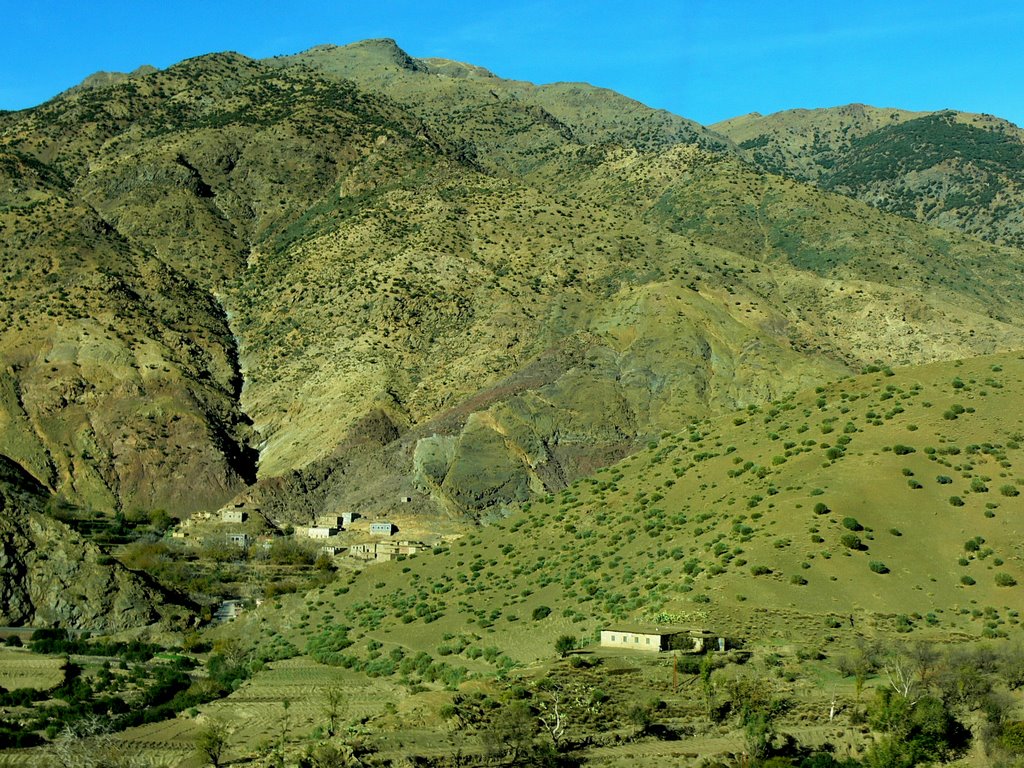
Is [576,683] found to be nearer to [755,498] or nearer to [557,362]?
[755,498]

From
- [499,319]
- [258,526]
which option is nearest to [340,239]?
[499,319]

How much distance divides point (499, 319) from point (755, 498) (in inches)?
2830

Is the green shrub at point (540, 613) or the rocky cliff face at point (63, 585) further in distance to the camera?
the rocky cliff face at point (63, 585)

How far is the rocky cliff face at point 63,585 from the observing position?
79.2m

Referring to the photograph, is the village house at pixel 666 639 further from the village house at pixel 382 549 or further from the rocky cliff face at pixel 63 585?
the village house at pixel 382 549

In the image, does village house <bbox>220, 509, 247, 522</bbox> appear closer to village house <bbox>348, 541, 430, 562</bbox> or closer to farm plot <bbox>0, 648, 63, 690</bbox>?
village house <bbox>348, 541, 430, 562</bbox>

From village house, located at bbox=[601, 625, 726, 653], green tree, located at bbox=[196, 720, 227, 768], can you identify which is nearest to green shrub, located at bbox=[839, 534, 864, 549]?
village house, located at bbox=[601, 625, 726, 653]

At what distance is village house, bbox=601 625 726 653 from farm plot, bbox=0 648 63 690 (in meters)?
28.9

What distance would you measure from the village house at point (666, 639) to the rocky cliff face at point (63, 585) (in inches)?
1477

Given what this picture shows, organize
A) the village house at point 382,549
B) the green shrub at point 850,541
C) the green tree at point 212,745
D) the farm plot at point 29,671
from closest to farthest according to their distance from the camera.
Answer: the green tree at point 212,745, the green shrub at point 850,541, the farm plot at point 29,671, the village house at point 382,549

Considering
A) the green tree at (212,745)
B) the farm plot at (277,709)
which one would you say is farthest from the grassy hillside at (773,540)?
the green tree at (212,745)

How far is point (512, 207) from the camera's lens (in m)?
155

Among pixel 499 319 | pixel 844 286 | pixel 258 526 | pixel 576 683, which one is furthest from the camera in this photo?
pixel 844 286

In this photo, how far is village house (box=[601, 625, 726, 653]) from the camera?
50719 mm
